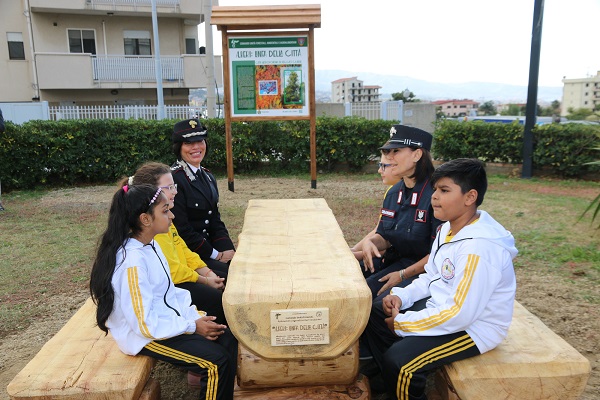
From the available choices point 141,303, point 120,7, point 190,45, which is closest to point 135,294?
point 141,303

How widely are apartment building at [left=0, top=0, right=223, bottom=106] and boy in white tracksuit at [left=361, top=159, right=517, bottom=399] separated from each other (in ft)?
69.6

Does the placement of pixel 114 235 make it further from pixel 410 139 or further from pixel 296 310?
pixel 410 139

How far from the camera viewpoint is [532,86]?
10117 mm

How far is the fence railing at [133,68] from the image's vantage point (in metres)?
22.5

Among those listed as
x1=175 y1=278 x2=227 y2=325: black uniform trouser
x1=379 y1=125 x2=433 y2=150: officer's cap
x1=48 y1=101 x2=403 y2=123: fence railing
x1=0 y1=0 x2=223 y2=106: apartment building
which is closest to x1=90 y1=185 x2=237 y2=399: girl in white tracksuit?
x1=175 y1=278 x2=227 y2=325: black uniform trouser

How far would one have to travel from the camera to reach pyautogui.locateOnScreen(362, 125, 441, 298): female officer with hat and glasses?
3.25 m

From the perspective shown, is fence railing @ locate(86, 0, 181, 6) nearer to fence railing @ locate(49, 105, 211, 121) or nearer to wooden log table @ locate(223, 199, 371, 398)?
fence railing @ locate(49, 105, 211, 121)

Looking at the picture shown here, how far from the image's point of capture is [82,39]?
2339 centimetres

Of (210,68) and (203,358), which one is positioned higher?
(210,68)

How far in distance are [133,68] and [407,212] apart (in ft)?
71.6

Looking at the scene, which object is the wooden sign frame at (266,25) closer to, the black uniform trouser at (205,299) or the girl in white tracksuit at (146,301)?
the black uniform trouser at (205,299)

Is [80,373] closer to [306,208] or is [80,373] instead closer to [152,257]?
[152,257]

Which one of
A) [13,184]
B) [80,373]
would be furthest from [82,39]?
[80,373]

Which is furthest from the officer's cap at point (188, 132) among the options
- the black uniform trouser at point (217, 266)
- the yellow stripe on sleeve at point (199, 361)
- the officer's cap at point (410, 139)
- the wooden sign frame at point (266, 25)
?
the wooden sign frame at point (266, 25)
